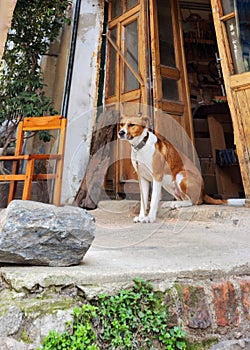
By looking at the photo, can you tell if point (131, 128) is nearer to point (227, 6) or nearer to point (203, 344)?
point (227, 6)

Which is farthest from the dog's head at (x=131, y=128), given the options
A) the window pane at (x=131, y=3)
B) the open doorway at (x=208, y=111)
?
the window pane at (x=131, y=3)

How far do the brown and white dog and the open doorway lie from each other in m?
1.33

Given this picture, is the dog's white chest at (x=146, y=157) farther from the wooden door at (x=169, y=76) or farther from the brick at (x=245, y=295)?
the brick at (x=245, y=295)

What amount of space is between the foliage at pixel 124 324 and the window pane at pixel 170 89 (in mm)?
3016

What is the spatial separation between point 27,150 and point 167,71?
244 cm

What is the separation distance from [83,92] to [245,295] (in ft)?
12.3

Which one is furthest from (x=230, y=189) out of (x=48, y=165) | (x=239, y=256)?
(x=239, y=256)

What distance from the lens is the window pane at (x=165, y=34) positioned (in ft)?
11.9

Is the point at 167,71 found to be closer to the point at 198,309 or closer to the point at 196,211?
the point at 196,211

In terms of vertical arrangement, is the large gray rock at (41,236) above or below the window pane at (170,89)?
below

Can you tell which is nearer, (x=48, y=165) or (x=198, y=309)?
(x=198, y=309)

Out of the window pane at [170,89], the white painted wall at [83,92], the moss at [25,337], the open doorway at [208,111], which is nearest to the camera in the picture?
the moss at [25,337]

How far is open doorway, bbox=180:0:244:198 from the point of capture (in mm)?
3979

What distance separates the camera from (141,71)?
3.54 metres
